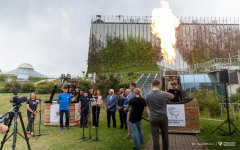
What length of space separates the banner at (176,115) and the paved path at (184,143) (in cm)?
51

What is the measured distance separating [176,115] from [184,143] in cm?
139

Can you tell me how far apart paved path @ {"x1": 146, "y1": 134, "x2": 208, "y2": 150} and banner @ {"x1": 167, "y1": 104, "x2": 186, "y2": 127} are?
1.66ft

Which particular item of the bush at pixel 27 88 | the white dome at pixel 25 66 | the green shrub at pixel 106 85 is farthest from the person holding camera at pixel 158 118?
the white dome at pixel 25 66

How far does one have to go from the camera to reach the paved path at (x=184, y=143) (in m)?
4.98

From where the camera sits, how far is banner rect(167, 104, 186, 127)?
6.59 meters

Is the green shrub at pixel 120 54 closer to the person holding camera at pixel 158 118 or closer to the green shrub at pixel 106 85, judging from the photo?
the green shrub at pixel 106 85

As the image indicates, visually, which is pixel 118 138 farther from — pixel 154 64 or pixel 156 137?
pixel 154 64

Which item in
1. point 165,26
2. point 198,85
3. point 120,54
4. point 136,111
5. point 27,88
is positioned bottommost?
point 136,111

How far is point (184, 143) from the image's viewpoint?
541cm

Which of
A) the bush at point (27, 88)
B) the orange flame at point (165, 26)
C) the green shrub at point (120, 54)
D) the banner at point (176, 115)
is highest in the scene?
the green shrub at point (120, 54)

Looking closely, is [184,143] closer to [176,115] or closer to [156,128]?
[176,115]

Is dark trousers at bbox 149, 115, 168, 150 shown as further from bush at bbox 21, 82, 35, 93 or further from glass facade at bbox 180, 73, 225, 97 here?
bush at bbox 21, 82, 35, 93

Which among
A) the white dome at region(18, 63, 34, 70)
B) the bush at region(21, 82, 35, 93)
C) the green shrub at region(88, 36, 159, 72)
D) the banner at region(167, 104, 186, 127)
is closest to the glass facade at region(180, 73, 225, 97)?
the banner at region(167, 104, 186, 127)

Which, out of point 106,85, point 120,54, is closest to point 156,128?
point 106,85
